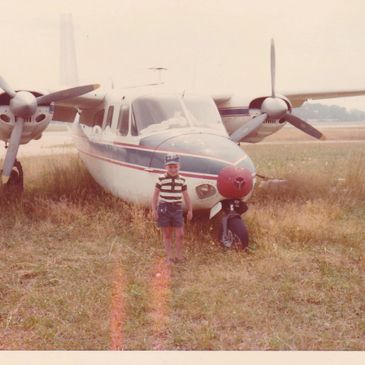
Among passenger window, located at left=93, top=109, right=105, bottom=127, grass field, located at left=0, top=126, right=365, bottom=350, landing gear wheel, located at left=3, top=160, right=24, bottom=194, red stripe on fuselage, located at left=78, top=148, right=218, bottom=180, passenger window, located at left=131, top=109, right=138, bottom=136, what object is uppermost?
passenger window, located at left=131, top=109, right=138, bottom=136

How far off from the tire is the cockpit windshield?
7.54 ft

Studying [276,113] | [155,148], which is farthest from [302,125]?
[155,148]

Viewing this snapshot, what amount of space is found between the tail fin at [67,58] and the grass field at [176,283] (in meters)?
7.90

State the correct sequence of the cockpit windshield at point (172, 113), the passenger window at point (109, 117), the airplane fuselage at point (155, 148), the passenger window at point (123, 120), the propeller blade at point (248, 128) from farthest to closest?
the propeller blade at point (248, 128)
the passenger window at point (109, 117)
the passenger window at point (123, 120)
the cockpit windshield at point (172, 113)
the airplane fuselage at point (155, 148)

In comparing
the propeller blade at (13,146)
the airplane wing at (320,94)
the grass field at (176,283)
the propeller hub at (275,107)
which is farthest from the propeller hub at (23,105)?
the airplane wing at (320,94)

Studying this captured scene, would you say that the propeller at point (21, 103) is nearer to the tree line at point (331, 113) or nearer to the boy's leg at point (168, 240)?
the boy's leg at point (168, 240)

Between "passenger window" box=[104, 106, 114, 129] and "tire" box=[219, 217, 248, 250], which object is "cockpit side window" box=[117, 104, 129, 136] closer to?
"passenger window" box=[104, 106, 114, 129]

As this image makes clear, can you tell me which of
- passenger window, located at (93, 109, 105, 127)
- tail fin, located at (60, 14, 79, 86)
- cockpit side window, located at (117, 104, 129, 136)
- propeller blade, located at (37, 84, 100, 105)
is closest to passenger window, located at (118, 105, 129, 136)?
cockpit side window, located at (117, 104, 129, 136)

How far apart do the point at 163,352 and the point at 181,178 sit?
11.7ft

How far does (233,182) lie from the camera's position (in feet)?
27.2

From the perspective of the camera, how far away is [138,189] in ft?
32.8

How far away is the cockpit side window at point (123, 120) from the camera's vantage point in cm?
1073

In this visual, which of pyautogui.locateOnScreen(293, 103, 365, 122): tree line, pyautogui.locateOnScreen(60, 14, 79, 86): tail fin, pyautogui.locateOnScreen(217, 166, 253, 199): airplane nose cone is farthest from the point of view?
pyautogui.locateOnScreen(293, 103, 365, 122): tree line

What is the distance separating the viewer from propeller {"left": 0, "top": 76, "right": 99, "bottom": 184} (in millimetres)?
11148
